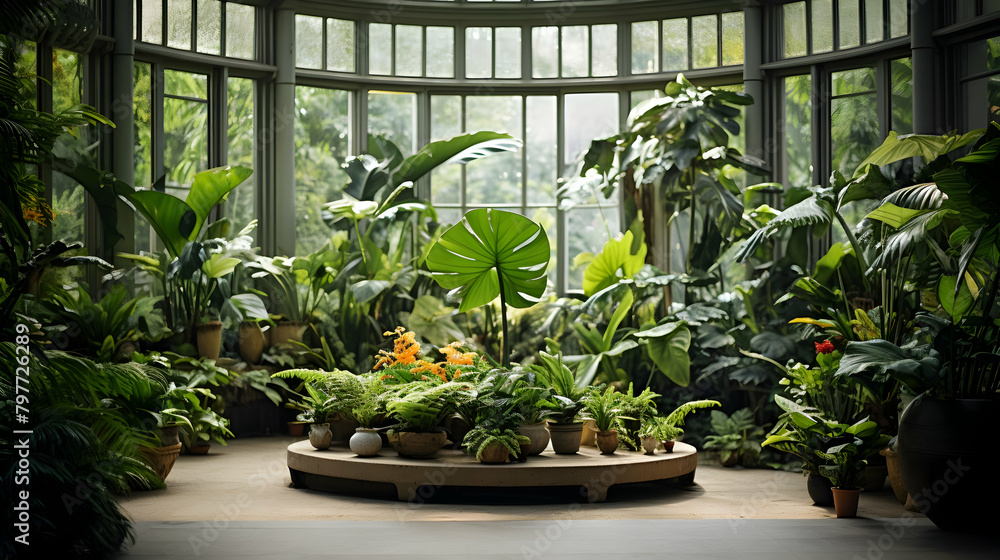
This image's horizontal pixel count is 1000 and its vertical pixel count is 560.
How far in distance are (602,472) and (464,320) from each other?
353 centimetres

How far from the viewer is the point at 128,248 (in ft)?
25.5

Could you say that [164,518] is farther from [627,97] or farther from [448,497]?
[627,97]

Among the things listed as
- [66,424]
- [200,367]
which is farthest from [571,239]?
[66,424]

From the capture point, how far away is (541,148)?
9398 mm

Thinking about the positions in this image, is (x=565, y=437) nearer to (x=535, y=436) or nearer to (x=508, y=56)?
(x=535, y=436)

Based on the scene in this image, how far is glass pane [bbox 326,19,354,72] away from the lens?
360 inches

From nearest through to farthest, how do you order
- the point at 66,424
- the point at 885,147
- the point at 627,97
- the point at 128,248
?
the point at 66,424, the point at 885,147, the point at 128,248, the point at 627,97

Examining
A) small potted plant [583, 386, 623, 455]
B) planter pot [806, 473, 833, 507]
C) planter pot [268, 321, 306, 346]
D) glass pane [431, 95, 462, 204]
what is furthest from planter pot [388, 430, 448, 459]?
glass pane [431, 95, 462, 204]

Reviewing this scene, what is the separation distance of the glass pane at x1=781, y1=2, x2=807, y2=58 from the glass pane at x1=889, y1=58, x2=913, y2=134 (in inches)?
35.4

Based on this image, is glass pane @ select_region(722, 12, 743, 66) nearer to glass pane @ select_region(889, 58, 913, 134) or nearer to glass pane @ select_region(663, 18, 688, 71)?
glass pane @ select_region(663, 18, 688, 71)

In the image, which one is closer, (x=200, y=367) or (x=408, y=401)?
(x=408, y=401)

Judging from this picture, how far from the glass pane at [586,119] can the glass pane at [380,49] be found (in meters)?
1.86

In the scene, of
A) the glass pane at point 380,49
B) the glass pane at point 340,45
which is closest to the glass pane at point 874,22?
the glass pane at point 380,49

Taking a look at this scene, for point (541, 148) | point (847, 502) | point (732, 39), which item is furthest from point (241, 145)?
point (847, 502)
